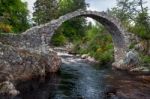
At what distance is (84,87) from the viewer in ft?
66.3

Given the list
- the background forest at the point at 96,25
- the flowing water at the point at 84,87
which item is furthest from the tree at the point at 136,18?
the flowing water at the point at 84,87

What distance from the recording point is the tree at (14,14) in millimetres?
32562

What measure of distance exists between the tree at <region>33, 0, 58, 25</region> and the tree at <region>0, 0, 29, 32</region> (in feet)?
75.0

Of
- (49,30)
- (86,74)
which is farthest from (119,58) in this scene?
(49,30)

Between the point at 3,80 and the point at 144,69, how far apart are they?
16302 millimetres

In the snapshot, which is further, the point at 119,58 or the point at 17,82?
the point at 119,58

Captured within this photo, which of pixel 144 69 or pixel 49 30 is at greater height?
pixel 49 30

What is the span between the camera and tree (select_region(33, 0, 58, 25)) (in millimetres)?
60156

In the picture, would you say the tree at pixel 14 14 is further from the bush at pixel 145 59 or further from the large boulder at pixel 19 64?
the bush at pixel 145 59

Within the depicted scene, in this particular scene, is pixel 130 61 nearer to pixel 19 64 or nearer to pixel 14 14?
pixel 14 14

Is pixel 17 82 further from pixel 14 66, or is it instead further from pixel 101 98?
pixel 101 98

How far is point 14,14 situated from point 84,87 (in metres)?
17.1

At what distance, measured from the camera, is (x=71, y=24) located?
221 feet

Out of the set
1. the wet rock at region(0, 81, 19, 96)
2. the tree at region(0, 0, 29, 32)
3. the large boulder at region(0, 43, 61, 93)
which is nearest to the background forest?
the tree at region(0, 0, 29, 32)
